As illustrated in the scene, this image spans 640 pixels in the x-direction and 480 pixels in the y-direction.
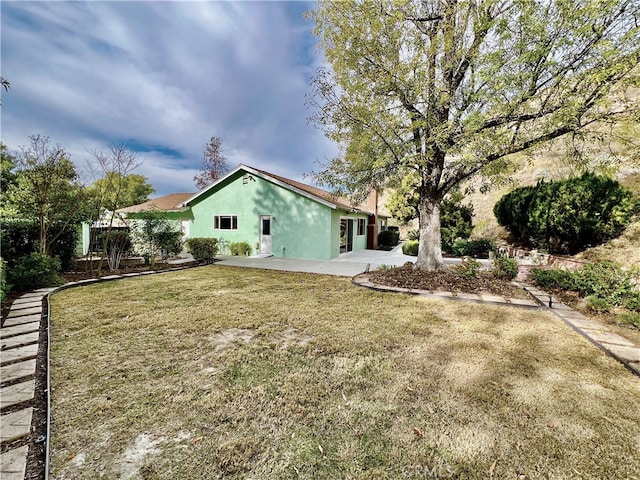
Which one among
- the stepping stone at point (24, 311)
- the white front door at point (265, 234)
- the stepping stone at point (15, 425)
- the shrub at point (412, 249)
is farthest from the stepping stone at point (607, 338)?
the white front door at point (265, 234)

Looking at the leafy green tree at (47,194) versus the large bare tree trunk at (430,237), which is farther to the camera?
the large bare tree trunk at (430,237)

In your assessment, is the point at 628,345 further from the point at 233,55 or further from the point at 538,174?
the point at 538,174

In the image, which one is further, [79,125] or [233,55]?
[79,125]

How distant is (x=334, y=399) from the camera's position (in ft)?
9.09

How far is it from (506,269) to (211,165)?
2597 cm

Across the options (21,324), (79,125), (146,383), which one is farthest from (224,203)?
(146,383)

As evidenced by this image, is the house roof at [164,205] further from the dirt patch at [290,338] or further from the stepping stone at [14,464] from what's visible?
the stepping stone at [14,464]

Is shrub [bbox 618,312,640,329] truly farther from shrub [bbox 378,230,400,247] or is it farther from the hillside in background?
shrub [bbox 378,230,400,247]

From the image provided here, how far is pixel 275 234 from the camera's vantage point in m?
14.7

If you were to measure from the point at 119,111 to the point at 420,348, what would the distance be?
51.7ft

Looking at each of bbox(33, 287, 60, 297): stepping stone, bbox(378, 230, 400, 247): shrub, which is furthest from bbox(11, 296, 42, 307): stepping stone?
bbox(378, 230, 400, 247): shrub

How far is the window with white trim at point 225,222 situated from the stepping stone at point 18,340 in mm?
11575

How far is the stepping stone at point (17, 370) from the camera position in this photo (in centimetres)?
304

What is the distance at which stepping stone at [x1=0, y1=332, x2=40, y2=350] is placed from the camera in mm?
3808
